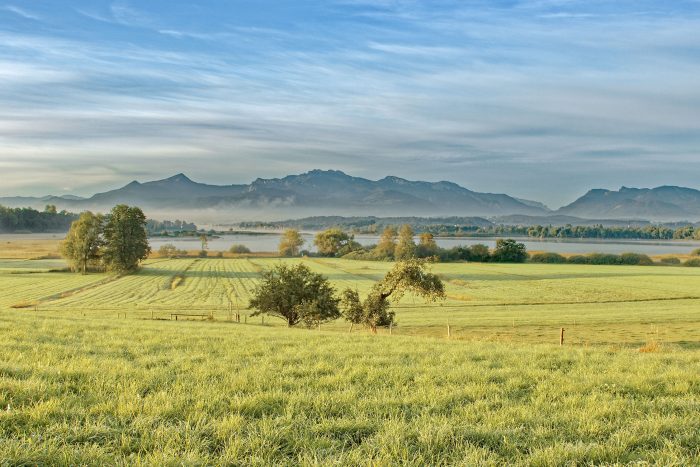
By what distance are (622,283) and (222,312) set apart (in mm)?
75753

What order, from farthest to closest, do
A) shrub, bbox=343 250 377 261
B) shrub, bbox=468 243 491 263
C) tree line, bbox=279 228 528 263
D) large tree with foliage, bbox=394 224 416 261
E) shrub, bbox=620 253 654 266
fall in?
1. shrub, bbox=343 250 377 261
2. shrub, bbox=468 243 491 263
3. tree line, bbox=279 228 528 263
4. large tree with foliage, bbox=394 224 416 261
5. shrub, bbox=620 253 654 266

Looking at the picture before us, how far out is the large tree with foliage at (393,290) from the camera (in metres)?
39.7

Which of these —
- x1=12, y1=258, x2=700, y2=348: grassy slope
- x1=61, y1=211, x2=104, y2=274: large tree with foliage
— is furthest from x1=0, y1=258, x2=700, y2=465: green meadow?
x1=61, y1=211, x2=104, y2=274: large tree with foliage

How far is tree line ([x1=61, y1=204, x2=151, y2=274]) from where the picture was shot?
113m

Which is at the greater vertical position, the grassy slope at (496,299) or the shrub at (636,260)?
the shrub at (636,260)

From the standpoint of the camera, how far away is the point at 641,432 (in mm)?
6430

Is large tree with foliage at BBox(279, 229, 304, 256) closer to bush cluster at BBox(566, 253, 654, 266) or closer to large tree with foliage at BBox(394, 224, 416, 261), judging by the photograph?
large tree with foliage at BBox(394, 224, 416, 261)

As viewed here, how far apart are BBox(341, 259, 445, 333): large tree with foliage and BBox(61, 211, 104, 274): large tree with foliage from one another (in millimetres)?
91392

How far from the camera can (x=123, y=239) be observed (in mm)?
114000

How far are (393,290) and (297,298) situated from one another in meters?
10.6

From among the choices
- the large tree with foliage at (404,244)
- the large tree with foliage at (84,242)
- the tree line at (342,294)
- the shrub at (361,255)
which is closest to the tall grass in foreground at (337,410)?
the tree line at (342,294)

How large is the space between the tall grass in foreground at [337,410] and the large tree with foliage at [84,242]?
11397 cm

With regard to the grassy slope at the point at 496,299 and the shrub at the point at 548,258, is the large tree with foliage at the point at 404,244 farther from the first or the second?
the shrub at the point at 548,258

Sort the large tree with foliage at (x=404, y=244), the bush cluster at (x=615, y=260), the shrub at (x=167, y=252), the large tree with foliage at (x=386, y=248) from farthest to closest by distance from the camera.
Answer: the shrub at (x=167, y=252) < the large tree with foliage at (x=386, y=248) < the large tree with foliage at (x=404, y=244) < the bush cluster at (x=615, y=260)
